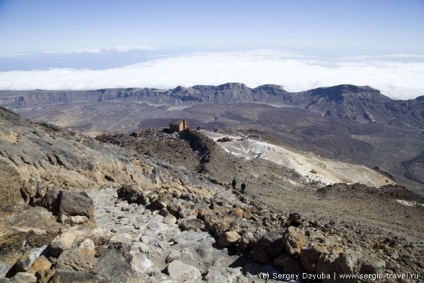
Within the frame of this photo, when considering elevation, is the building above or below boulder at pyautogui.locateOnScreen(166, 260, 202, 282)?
below

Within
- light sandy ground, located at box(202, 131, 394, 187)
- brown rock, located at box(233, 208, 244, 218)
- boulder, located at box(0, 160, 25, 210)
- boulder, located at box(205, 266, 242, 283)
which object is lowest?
light sandy ground, located at box(202, 131, 394, 187)

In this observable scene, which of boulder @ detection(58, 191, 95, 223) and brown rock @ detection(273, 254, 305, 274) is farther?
boulder @ detection(58, 191, 95, 223)

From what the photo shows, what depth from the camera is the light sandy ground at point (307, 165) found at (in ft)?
135

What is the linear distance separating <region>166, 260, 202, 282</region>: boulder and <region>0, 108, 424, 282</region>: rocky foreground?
0.07ft

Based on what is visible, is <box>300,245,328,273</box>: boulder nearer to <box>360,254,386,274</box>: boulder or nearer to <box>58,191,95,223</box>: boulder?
<box>360,254,386,274</box>: boulder

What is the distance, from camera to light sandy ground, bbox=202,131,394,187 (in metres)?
41.2

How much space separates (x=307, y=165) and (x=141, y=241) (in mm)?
37315

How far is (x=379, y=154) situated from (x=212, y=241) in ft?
372

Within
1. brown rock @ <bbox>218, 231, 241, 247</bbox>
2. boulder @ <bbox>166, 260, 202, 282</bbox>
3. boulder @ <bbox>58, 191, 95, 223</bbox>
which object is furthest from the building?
boulder @ <bbox>166, 260, 202, 282</bbox>

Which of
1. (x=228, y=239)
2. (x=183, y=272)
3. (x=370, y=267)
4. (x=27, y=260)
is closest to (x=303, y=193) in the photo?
(x=228, y=239)

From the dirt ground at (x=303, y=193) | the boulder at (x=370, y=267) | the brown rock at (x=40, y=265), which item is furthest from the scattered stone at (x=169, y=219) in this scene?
the dirt ground at (x=303, y=193)

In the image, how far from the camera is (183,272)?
753cm

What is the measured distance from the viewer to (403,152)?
114 meters

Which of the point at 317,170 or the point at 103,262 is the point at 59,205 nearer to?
the point at 103,262
